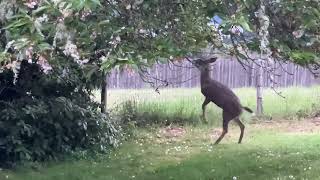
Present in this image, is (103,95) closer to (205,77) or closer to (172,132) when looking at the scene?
(172,132)

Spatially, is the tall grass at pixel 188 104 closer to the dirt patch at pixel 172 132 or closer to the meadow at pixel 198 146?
the meadow at pixel 198 146

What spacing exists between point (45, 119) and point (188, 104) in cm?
485

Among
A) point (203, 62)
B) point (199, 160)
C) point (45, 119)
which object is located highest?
point (203, 62)

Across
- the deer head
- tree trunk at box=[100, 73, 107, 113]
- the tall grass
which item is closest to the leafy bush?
tree trunk at box=[100, 73, 107, 113]

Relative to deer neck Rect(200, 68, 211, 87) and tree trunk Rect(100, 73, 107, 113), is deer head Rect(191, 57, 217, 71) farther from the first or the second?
tree trunk Rect(100, 73, 107, 113)

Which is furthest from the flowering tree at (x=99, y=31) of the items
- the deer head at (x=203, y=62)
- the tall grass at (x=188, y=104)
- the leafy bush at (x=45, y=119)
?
the tall grass at (x=188, y=104)

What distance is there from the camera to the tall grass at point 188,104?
13062 millimetres

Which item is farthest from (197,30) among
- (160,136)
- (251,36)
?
(160,136)

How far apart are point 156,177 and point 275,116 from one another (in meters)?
5.80

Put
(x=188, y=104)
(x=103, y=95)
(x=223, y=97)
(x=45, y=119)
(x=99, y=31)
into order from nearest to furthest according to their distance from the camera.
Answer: (x=99, y=31) → (x=45, y=119) → (x=223, y=97) → (x=103, y=95) → (x=188, y=104)

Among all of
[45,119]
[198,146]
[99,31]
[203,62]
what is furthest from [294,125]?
[99,31]

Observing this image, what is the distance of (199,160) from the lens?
924 centimetres

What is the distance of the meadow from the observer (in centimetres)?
858

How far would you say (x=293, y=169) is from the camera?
8.57m
